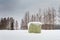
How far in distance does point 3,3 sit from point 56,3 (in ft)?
3.18

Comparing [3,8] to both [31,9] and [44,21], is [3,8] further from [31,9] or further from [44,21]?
[44,21]

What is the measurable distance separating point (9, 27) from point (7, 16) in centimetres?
20

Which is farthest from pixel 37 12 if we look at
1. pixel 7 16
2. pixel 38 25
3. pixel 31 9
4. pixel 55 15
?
pixel 38 25

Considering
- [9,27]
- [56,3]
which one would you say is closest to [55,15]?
[56,3]

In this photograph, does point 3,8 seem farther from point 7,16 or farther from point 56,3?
point 56,3

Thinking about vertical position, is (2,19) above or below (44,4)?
below

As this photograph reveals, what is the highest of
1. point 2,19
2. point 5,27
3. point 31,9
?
point 31,9

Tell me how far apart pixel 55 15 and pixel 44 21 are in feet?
0.77

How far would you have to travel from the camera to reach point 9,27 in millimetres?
2344

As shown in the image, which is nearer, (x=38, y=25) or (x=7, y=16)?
(x=38, y=25)

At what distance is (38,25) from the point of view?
160 cm

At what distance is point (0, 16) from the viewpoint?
232cm

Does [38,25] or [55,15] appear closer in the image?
[38,25]

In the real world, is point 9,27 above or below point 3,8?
below
